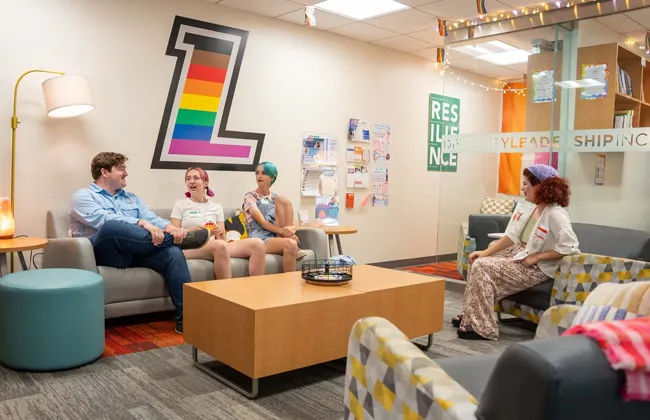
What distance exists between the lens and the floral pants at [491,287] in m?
3.83

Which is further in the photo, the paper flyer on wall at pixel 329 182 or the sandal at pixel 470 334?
the paper flyer on wall at pixel 329 182

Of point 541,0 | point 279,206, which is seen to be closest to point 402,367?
point 279,206

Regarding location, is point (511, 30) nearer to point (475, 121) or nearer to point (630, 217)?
point (475, 121)

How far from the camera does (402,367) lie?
1444 millimetres

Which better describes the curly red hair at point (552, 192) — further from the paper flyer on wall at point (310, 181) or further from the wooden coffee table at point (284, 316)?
the paper flyer on wall at point (310, 181)

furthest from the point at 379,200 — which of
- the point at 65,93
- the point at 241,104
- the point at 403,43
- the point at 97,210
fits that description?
the point at 65,93

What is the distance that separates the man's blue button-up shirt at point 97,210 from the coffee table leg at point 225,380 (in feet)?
4.11

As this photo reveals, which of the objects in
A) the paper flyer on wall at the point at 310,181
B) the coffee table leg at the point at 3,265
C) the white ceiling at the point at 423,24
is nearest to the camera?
the coffee table leg at the point at 3,265

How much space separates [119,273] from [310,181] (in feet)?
8.66

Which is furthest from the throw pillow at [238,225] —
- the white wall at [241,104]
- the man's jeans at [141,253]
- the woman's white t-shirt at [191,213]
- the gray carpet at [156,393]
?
the gray carpet at [156,393]

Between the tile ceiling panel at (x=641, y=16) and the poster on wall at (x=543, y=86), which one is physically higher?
the tile ceiling panel at (x=641, y=16)

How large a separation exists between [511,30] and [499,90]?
121cm

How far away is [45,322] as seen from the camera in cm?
288

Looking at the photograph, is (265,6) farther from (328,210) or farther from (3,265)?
(3,265)
